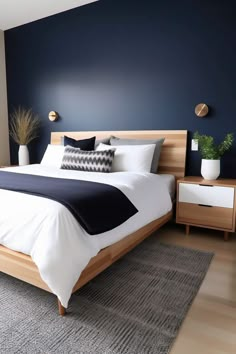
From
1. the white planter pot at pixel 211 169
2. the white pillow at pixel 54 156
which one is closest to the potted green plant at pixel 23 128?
the white pillow at pixel 54 156

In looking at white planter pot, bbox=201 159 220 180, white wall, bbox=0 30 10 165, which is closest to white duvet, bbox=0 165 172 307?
white planter pot, bbox=201 159 220 180

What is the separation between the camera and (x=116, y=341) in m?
1.30

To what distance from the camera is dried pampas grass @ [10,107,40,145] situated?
412 cm

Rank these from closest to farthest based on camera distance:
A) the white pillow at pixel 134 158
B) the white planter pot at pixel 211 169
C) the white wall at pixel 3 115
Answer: the white planter pot at pixel 211 169 → the white pillow at pixel 134 158 → the white wall at pixel 3 115

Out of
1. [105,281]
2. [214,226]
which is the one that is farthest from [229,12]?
[105,281]

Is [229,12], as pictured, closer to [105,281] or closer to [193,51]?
[193,51]

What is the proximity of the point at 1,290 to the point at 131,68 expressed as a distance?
2.88m

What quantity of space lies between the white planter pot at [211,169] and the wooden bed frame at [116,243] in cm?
36

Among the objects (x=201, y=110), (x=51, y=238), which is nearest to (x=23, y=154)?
(x=201, y=110)

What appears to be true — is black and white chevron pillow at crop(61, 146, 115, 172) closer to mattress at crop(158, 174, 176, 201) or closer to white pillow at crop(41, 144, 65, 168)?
white pillow at crop(41, 144, 65, 168)

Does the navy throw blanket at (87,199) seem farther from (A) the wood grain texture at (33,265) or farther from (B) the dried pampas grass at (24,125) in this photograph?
(B) the dried pampas grass at (24,125)

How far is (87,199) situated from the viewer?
5.38 feet

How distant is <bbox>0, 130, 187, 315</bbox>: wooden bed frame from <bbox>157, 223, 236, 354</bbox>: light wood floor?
0.61 m

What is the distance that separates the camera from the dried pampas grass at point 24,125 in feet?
13.5
